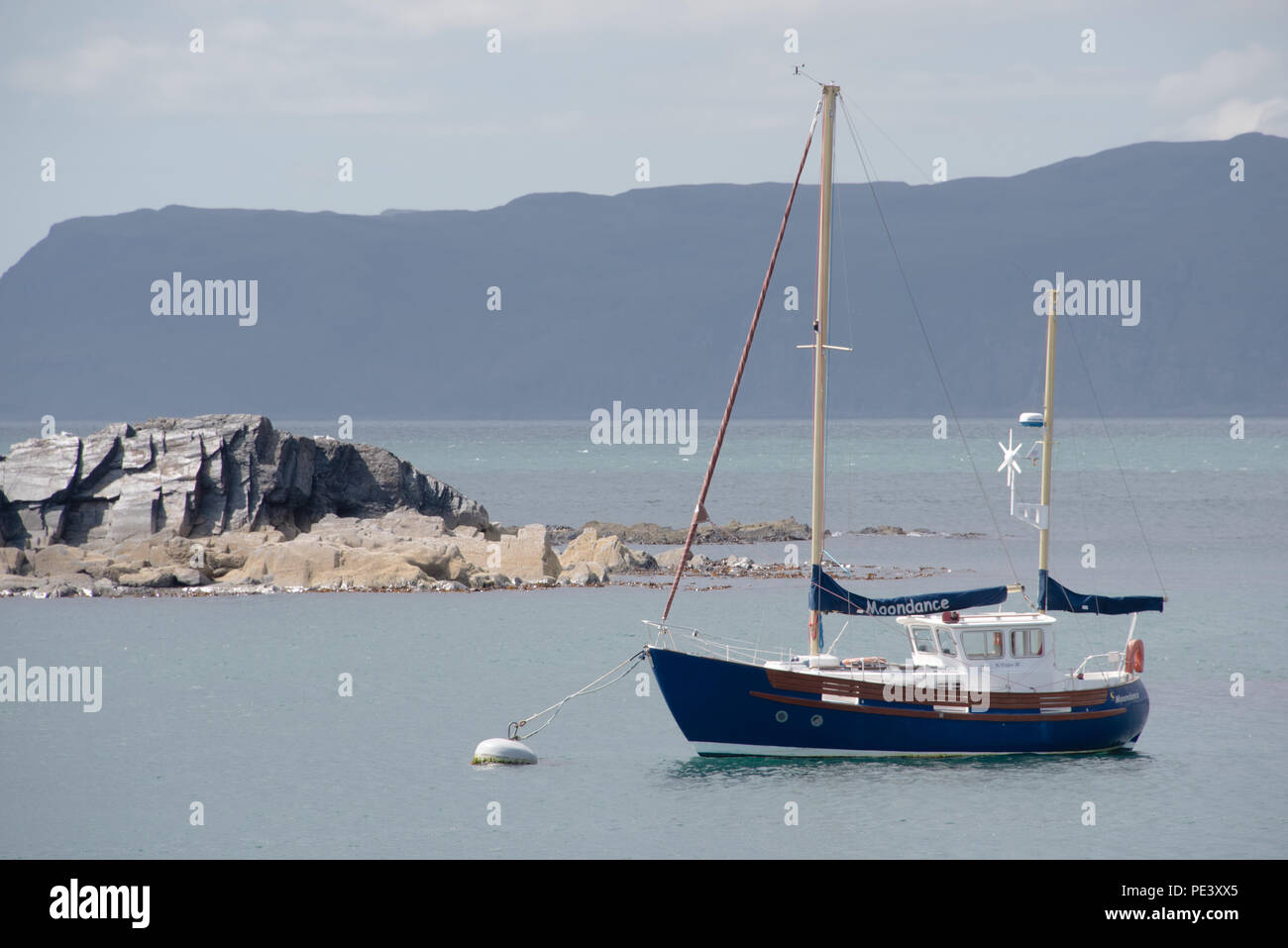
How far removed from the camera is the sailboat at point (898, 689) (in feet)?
97.2

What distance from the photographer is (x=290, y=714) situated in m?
35.7

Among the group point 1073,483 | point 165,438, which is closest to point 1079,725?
point 165,438

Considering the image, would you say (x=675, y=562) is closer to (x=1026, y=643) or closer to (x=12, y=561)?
(x=12, y=561)

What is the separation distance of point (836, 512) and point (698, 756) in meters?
76.4

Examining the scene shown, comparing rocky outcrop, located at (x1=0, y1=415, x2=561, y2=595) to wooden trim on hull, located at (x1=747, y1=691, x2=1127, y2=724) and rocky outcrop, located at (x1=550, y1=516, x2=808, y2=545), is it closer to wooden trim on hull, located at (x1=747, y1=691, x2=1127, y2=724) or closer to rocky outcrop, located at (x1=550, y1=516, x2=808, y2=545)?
rocky outcrop, located at (x1=550, y1=516, x2=808, y2=545)

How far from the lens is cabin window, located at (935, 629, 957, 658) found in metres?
30.5

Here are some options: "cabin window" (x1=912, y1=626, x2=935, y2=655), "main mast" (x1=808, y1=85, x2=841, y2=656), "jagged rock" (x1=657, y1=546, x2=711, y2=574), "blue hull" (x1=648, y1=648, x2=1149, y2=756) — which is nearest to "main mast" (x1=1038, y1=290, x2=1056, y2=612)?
"cabin window" (x1=912, y1=626, x2=935, y2=655)

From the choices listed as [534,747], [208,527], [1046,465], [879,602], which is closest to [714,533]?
[208,527]

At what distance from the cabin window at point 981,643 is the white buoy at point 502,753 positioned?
29.7 feet

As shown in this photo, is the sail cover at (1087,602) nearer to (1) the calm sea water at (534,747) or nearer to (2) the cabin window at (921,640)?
(1) the calm sea water at (534,747)

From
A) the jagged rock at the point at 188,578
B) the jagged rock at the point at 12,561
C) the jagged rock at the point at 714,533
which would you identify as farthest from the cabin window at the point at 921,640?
the jagged rock at the point at 714,533

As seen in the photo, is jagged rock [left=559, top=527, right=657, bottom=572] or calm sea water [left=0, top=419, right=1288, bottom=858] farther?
jagged rock [left=559, top=527, right=657, bottom=572]

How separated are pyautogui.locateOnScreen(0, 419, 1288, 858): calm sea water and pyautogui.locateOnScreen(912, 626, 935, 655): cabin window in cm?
236

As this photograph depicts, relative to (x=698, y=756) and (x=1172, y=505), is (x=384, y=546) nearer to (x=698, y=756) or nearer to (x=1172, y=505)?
(x=698, y=756)
